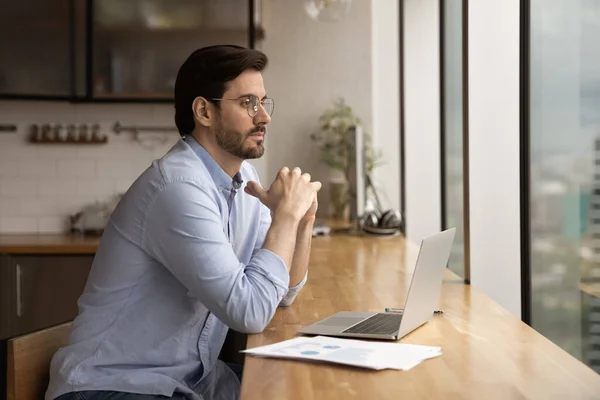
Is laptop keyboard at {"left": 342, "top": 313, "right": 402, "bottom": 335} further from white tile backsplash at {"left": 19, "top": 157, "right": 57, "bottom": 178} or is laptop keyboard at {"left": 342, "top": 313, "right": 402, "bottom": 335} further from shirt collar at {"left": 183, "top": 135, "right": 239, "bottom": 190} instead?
white tile backsplash at {"left": 19, "top": 157, "right": 57, "bottom": 178}

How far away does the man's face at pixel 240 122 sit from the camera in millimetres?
2146

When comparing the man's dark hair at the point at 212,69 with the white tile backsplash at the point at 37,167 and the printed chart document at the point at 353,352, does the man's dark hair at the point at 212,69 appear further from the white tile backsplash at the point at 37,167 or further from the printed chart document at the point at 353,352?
the white tile backsplash at the point at 37,167

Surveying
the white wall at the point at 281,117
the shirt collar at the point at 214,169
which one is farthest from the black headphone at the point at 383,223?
the shirt collar at the point at 214,169

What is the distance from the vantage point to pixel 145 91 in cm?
467

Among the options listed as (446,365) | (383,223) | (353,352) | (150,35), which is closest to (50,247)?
(150,35)

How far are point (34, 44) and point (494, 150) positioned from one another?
2656mm

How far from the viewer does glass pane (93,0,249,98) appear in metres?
4.64

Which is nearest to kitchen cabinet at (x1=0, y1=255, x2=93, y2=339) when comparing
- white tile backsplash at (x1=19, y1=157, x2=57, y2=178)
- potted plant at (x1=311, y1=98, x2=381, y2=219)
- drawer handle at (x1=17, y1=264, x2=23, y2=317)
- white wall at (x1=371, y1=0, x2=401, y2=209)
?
drawer handle at (x1=17, y1=264, x2=23, y2=317)

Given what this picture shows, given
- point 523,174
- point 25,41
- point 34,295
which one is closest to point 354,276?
point 523,174

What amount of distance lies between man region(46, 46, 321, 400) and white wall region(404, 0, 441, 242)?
2.85 metres

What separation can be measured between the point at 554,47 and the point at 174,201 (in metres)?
1.26

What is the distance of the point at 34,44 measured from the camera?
4.58 m

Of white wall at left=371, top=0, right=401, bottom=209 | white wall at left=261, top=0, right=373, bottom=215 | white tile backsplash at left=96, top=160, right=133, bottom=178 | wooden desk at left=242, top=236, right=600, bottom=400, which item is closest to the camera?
wooden desk at left=242, top=236, right=600, bottom=400

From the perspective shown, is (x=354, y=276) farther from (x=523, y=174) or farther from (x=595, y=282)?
(x=595, y=282)
